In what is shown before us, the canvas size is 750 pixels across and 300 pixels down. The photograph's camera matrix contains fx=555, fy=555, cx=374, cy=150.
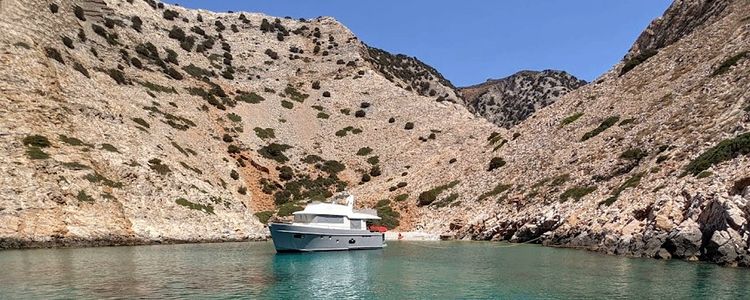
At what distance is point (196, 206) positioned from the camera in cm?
5531

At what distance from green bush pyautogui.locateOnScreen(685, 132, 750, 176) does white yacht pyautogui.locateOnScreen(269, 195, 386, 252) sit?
2477cm

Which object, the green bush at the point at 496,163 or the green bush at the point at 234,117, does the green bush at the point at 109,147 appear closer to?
the green bush at the point at 234,117

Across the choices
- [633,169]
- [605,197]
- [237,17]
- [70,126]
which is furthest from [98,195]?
[237,17]

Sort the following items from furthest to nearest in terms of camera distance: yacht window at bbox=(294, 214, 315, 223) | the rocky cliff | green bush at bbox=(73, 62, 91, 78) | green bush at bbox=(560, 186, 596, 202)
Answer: green bush at bbox=(73, 62, 91, 78) < green bush at bbox=(560, 186, 596, 202) < yacht window at bbox=(294, 214, 315, 223) < the rocky cliff

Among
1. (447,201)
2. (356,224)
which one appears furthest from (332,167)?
(356,224)

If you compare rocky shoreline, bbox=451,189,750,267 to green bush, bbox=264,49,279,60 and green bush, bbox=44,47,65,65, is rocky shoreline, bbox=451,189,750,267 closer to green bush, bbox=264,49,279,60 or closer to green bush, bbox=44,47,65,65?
green bush, bbox=44,47,65,65

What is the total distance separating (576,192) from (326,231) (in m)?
23.3

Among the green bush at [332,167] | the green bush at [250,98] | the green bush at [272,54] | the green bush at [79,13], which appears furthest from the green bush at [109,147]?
the green bush at [272,54]

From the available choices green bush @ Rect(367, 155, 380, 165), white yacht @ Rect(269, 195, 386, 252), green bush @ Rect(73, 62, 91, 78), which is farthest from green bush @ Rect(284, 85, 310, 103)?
white yacht @ Rect(269, 195, 386, 252)

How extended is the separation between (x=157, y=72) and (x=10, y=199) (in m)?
52.1

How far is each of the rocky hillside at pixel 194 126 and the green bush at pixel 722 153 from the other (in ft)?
110

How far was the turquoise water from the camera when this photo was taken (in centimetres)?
2428

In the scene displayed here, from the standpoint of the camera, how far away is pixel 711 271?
28031 mm

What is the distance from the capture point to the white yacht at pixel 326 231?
42.7 m
